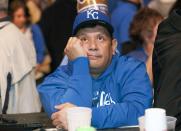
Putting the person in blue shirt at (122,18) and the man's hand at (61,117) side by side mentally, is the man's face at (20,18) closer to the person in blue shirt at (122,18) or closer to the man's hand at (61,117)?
the person in blue shirt at (122,18)

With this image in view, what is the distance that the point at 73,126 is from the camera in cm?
271

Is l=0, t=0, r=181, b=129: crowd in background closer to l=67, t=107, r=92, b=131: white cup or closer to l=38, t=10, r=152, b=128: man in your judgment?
l=38, t=10, r=152, b=128: man

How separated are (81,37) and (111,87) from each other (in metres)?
0.34

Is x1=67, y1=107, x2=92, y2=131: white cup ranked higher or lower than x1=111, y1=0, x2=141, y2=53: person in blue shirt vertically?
lower

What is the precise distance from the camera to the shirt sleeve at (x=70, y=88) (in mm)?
3395

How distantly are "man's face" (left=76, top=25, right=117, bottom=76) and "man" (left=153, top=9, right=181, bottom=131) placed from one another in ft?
1.61

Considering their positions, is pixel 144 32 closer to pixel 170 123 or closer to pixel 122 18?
pixel 122 18

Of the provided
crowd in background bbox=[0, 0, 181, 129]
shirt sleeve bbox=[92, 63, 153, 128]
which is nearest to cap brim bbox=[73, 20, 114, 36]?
A: shirt sleeve bbox=[92, 63, 153, 128]

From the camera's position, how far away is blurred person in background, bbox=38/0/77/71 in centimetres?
718

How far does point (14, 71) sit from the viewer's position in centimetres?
480

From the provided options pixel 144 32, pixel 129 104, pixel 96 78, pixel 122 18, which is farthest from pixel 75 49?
pixel 122 18

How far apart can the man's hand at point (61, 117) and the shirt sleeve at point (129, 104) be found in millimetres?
161

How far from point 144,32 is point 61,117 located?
2.47 metres

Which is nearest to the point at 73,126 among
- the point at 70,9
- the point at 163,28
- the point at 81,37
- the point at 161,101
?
the point at 161,101
